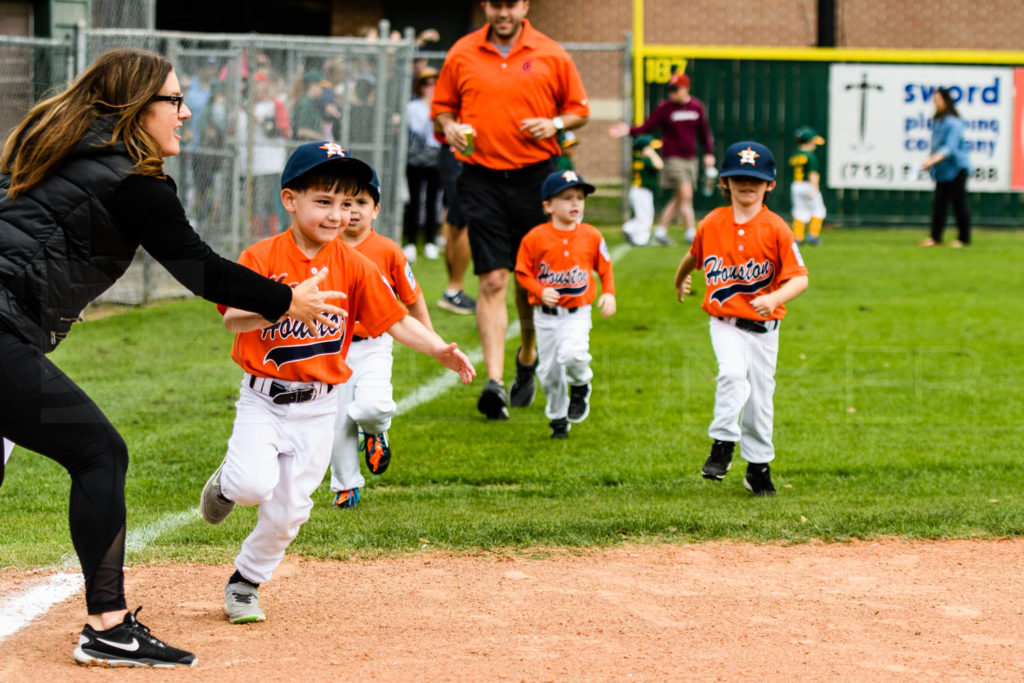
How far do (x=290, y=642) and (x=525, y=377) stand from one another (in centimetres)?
448

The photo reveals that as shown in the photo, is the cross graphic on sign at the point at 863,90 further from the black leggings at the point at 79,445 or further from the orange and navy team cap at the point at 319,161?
the black leggings at the point at 79,445

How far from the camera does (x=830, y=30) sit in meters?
25.3

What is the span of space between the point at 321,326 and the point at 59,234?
0.95 metres

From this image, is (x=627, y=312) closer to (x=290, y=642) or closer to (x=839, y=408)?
(x=839, y=408)

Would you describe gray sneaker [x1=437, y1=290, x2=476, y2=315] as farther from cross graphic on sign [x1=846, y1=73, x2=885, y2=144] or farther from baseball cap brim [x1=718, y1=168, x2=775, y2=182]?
cross graphic on sign [x1=846, y1=73, x2=885, y2=144]

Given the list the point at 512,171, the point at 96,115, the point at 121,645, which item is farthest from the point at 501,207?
the point at 121,645

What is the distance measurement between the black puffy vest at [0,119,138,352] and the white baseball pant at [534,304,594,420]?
3905 mm

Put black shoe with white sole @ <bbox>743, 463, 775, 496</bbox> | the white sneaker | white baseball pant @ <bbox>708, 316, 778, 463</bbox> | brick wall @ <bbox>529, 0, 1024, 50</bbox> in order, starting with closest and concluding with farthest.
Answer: white baseball pant @ <bbox>708, 316, 778, 463</bbox>
black shoe with white sole @ <bbox>743, 463, 775, 496</bbox>
the white sneaker
brick wall @ <bbox>529, 0, 1024, 50</bbox>

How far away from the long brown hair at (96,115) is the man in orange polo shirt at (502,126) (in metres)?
4.22

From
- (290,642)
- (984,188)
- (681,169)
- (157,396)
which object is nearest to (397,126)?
(681,169)

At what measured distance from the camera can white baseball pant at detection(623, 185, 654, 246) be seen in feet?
61.5

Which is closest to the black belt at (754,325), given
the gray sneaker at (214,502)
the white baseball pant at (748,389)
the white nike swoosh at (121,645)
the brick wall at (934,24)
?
the white baseball pant at (748,389)

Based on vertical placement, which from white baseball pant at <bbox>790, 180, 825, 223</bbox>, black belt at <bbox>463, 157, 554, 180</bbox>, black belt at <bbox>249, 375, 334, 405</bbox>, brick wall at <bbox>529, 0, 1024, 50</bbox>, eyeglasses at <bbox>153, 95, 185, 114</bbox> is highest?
brick wall at <bbox>529, 0, 1024, 50</bbox>

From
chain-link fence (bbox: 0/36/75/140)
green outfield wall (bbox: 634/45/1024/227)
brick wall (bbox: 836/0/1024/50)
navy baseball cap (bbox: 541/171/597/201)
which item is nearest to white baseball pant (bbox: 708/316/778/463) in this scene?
navy baseball cap (bbox: 541/171/597/201)
